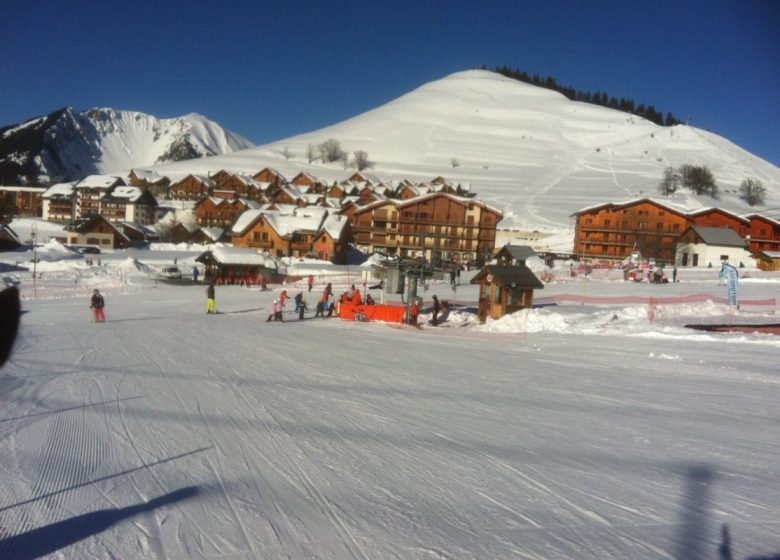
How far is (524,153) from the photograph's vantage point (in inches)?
4988

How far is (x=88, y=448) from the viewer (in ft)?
20.5

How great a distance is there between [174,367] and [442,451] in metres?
6.51

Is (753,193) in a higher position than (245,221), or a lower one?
higher

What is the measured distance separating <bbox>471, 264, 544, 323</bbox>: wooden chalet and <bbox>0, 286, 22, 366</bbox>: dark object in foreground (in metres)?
19.6

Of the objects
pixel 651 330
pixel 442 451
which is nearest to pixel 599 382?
pixel 442 451

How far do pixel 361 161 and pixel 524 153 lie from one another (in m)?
35.5

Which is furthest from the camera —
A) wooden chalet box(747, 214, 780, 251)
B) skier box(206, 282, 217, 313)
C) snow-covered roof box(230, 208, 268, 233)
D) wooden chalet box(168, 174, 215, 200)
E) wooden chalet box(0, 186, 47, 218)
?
wooden chalet box(168, 174, 215, 200)

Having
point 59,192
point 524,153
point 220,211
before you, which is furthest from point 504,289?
point 524,153

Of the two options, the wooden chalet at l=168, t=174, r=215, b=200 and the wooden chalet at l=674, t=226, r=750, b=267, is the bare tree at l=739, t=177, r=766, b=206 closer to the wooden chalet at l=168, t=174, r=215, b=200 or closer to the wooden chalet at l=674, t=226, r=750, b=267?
the wooden chalet at l=674, t=226, r=750, b=267

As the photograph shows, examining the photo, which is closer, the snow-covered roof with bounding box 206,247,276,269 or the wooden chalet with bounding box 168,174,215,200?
the snow-covered roof with bounding box 206,247,276,269

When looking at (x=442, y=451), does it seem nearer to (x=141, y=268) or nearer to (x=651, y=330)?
(x=651, y=330)

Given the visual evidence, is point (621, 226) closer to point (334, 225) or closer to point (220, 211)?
point (334, 225)

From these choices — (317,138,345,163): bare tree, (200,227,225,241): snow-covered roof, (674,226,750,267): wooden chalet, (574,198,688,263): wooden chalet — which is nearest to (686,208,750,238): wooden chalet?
(574,198,688,263): wooden chalet

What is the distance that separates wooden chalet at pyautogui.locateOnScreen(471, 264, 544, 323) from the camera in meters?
20.5
